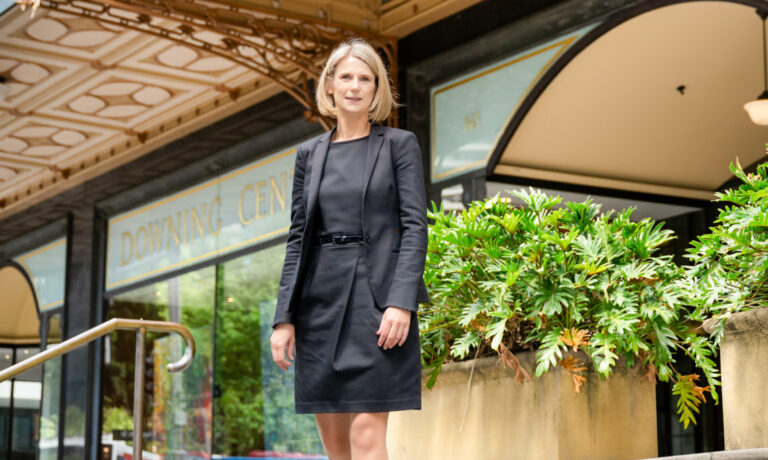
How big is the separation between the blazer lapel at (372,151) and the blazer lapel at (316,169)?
0.13 metres

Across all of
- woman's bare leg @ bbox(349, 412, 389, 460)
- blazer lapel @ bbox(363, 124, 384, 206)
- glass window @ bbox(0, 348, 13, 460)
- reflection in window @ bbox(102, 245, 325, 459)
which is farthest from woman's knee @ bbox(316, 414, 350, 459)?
glass window @ bbox(0, 348, 13, 460)

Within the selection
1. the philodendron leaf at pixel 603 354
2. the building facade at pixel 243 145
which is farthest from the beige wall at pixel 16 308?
the philodendron leaf at pixel 603 354

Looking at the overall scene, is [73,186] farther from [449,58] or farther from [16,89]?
[449,58]

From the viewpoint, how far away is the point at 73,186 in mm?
13008

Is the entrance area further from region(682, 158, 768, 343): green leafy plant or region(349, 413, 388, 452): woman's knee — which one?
region(682, 158, 768, 343): green leafy plant

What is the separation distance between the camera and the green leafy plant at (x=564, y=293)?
10.5 feet

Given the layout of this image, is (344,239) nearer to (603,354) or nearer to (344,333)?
(344,333)

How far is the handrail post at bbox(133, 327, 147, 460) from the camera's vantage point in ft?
14.0

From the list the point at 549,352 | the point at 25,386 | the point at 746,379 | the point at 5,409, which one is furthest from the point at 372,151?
the point at 5,409

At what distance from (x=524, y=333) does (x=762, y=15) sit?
455cm

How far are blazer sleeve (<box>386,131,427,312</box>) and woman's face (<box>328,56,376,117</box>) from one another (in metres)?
0.15

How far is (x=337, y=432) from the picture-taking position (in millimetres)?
2650

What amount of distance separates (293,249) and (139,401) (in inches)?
72.7

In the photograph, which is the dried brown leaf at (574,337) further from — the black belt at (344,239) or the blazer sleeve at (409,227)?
the black belt at (344,239)
